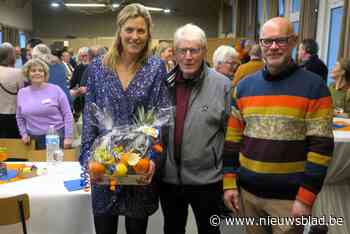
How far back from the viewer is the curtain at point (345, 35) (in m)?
4.19

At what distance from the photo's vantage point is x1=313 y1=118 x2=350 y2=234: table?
2553 mm

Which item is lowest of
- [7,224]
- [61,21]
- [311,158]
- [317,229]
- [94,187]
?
[317,229]

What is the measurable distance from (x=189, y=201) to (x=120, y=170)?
58 cm

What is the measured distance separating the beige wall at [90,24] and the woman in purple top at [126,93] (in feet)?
44.5

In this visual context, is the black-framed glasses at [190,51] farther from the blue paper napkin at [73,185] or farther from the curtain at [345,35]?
the curtain at [345,35]

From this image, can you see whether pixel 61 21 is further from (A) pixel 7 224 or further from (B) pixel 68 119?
(A) pixel 7 224

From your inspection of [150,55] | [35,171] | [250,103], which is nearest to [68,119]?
[35,171]

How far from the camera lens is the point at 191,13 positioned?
48.3 ft

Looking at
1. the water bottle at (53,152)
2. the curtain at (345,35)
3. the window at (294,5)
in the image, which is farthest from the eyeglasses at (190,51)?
the window at (294,5)

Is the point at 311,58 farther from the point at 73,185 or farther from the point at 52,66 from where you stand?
the point at 73,185

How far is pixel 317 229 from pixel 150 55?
1500 millimetres

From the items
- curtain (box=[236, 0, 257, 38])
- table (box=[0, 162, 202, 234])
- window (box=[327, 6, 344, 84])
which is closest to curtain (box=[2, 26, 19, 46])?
curtain (box=[236, 0, 257, 38])

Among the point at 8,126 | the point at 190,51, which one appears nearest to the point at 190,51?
the point at 190,51

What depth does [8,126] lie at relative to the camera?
335 centimetres
